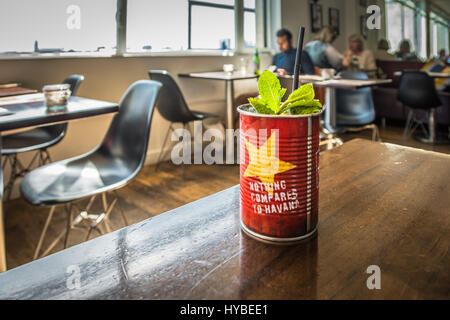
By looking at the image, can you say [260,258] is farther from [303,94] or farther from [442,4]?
[442,4]

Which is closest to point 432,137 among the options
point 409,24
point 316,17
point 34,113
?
point 316,17

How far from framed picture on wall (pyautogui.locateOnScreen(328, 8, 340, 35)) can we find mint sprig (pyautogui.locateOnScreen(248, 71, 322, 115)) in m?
6.97

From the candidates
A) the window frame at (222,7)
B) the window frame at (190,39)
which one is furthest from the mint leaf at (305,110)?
the window frame at (222,7)

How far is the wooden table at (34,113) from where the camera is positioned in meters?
1.36

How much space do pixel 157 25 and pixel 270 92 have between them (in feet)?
12.9

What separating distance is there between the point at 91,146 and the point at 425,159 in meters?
3.25

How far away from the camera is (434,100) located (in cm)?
443

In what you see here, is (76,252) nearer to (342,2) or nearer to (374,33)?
(342,2)

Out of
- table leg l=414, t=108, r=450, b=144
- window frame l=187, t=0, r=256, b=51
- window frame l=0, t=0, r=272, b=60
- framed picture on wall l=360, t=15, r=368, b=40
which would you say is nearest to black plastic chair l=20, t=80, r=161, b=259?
window frame l=0, t=0, r=272, b=60

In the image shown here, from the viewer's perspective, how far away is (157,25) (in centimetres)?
411

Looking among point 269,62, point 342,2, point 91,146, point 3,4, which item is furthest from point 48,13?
point 342,2

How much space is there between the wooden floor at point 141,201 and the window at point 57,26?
1.33 meters

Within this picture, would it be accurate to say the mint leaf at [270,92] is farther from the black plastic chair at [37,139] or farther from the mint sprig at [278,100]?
the black plastic chair at [37,139]

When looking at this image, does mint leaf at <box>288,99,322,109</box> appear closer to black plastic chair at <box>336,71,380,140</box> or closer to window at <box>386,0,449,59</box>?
black plastic chair at <box>336,71,380,140</box>
